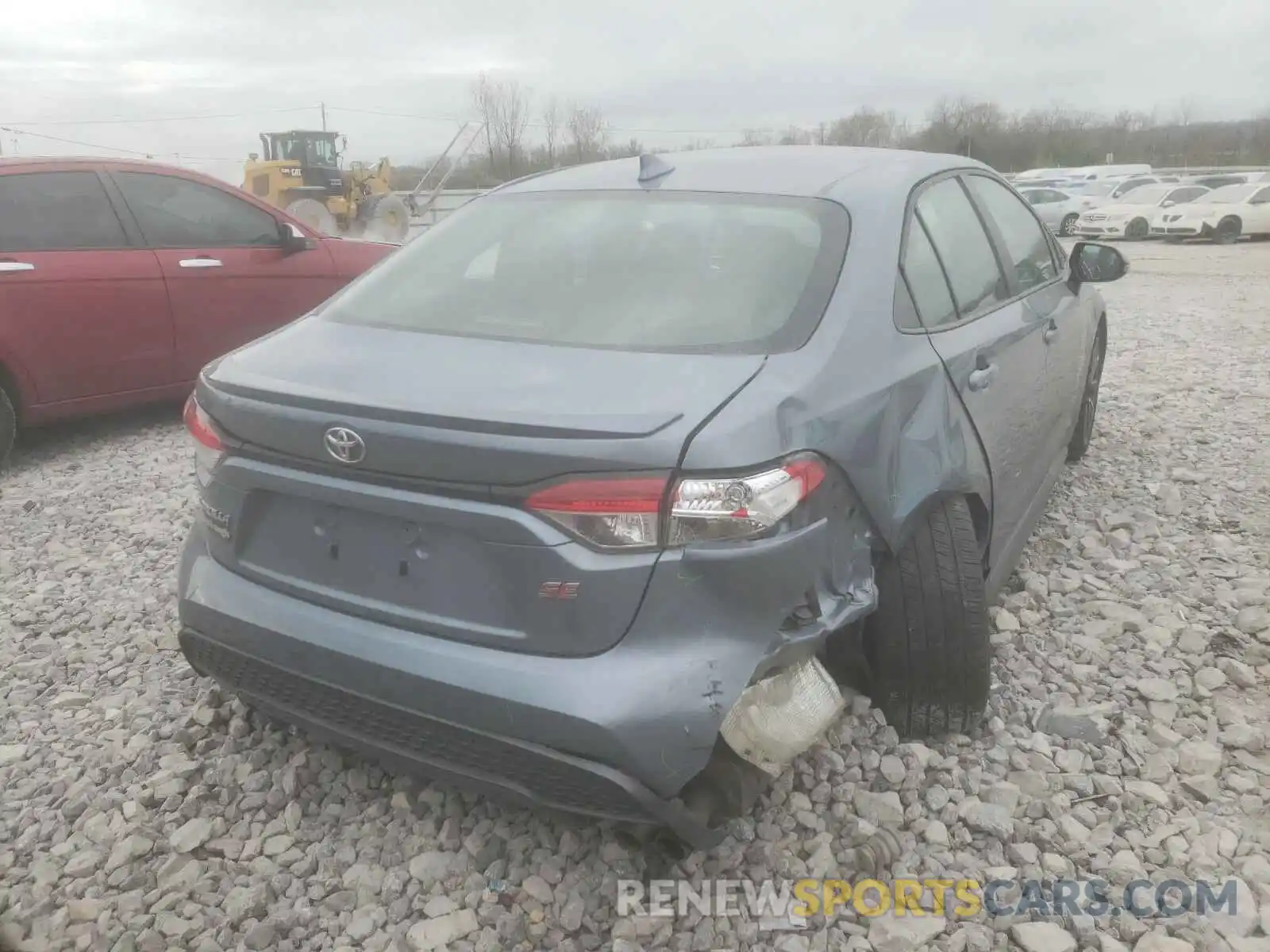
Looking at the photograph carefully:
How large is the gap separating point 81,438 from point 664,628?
16.5 feet

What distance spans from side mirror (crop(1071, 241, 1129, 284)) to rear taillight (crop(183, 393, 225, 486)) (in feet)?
11.2

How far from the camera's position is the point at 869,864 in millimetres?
2266

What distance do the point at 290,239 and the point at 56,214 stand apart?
1230 millimetres

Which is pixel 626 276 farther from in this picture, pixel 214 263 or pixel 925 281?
pixel 214 263

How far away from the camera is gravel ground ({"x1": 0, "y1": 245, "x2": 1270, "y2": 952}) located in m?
2.14

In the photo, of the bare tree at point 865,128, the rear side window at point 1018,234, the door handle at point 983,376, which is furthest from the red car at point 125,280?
the bare tree at point 865,128

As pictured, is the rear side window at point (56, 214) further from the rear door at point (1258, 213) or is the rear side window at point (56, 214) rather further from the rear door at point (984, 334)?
the rear door at point (1258, 213)

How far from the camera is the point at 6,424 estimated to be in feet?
16.5

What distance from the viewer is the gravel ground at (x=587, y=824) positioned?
2.14 m

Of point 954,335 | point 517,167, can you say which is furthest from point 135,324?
point 517,167

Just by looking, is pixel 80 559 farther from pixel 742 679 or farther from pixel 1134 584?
pixel 1134 584

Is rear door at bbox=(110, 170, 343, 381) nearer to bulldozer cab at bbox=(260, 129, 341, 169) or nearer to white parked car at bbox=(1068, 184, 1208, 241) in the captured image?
bulldozer cab at bbox=(260, 129, 341, 169)

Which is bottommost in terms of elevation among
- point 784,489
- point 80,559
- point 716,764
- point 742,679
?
point 80,559

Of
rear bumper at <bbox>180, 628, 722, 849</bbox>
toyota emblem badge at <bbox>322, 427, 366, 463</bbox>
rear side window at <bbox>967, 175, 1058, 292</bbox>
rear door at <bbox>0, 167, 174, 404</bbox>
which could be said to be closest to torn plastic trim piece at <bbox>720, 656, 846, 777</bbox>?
rear bumper at <bbox>180, 628, 722, 849</bbox>
